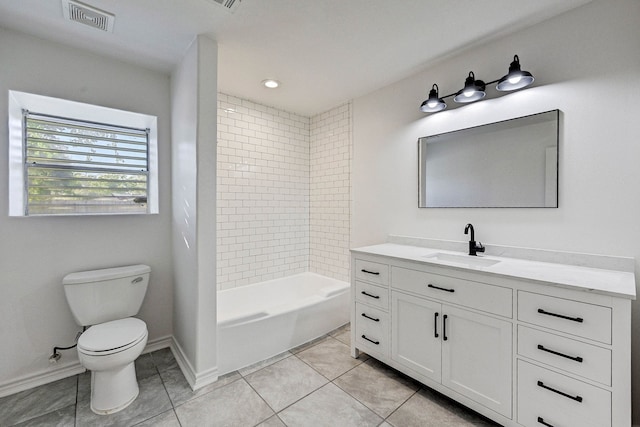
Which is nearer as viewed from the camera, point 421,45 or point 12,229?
point 12,229

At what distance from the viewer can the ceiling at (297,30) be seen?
170cm

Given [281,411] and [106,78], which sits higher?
[106,78]

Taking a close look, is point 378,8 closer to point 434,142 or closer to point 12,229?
point 434,142

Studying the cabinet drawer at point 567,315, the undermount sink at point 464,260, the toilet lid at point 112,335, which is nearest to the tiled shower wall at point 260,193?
the toilet lid at point 112,335

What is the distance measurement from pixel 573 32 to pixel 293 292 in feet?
10.9

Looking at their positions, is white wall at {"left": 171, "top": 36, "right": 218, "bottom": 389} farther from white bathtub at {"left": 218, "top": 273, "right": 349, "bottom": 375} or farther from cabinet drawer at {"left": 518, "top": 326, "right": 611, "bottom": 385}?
cabinet drawer at {"left": 518, "top": 326, "right": 611, "bottom": 385}

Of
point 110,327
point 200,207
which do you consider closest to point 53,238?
point 110,327

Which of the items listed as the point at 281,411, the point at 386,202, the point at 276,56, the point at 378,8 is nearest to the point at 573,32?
the point at 378,8

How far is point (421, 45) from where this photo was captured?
6.91ft

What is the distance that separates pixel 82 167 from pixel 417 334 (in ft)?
9.40

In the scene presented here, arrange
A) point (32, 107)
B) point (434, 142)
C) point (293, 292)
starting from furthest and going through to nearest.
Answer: point (293, 292)
point (434, 142)
point (32, 107)

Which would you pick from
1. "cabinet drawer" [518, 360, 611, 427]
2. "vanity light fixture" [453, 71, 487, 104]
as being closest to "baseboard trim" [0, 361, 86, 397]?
"cabinet drawer" [518, 360, 611, 427]

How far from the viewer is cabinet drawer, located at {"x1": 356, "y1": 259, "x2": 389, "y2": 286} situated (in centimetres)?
212

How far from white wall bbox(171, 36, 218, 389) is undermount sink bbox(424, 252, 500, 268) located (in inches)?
65.4
